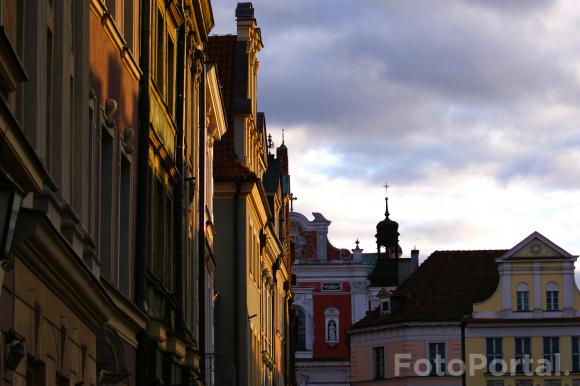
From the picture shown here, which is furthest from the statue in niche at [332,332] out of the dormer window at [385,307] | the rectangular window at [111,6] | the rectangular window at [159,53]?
the rectangular window at [111,6]

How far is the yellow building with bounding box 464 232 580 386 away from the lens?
7062 cm

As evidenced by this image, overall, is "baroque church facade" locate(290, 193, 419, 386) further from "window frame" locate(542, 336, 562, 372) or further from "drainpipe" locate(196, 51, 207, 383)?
"drainpipe" locate(196, 51, 207, 383)

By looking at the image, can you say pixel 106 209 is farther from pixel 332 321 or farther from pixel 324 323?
pixel 332 321

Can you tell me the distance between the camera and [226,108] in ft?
126

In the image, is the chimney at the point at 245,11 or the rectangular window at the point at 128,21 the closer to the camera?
the rectangular window at the point at 128,21

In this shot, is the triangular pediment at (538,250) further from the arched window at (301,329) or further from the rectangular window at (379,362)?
the arched window at (301,329)

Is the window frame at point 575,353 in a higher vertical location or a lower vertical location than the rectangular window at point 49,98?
higher

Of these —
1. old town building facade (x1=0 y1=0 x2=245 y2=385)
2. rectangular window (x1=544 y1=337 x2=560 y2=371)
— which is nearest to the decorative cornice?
old town building facade (x1=0 y1=0 x2=245 y2=385)

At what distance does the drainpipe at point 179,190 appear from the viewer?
868 inches

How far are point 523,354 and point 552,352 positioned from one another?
4.53ft

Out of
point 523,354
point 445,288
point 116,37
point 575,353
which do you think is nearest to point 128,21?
point 116,37

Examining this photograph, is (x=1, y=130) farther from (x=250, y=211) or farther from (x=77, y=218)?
(x=250, y=211)

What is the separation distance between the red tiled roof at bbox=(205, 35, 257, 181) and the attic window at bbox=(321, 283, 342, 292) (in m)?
56.3

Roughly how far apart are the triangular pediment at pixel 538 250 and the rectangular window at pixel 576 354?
12.8ft
